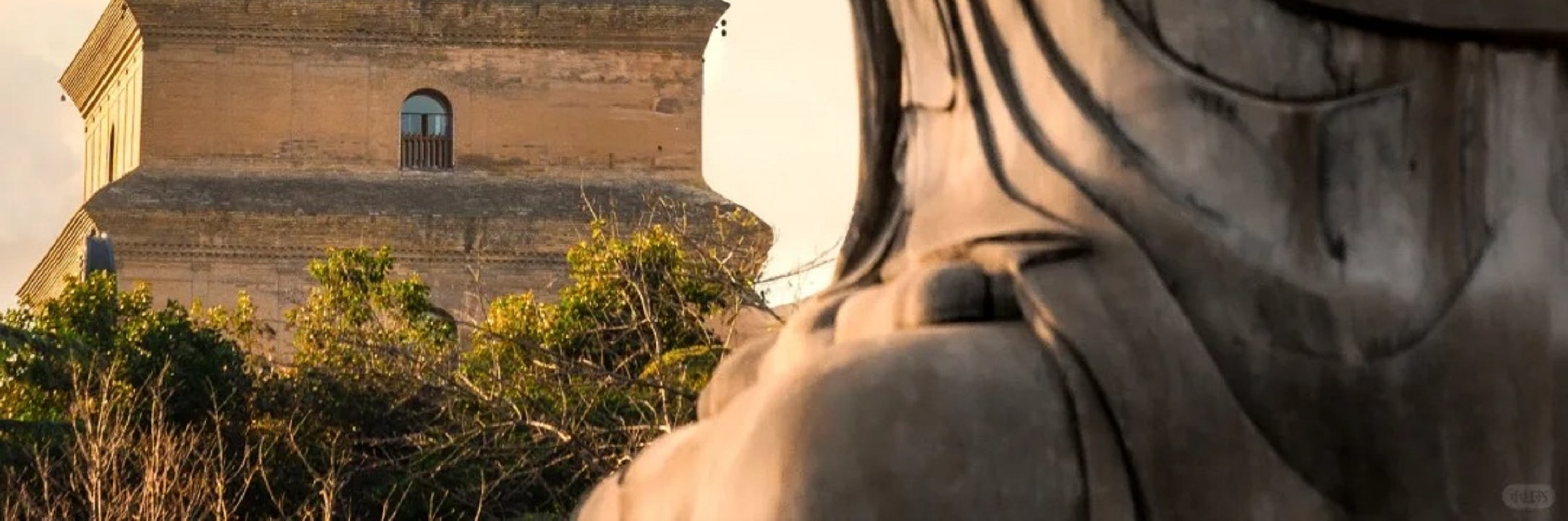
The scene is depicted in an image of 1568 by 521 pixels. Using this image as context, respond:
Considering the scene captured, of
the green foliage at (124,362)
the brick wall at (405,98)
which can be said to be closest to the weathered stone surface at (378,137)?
the brick wall at (405,98)

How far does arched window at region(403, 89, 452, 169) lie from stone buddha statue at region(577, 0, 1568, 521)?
3500 cm

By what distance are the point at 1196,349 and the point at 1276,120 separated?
23cm

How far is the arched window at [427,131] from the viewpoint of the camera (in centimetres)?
3900

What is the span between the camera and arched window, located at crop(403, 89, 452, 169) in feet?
128

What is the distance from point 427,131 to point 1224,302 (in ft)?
116

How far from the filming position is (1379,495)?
3.85 m

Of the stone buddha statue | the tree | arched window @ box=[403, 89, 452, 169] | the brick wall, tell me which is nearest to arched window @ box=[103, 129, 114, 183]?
the brick wall

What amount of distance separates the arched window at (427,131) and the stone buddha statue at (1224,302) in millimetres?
35001

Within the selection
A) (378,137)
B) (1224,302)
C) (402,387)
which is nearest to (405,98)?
(378,137)

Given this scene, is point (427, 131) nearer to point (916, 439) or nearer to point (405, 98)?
point (405, 98)

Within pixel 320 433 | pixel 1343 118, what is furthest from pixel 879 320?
pixel 320 433

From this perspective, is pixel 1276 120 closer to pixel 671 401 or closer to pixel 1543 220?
pixel 1543 220

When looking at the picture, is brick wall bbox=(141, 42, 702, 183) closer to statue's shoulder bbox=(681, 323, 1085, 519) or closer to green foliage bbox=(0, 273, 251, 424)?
green foliage bbox=(0, 273, 251, 424)

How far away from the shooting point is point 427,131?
3912cm
